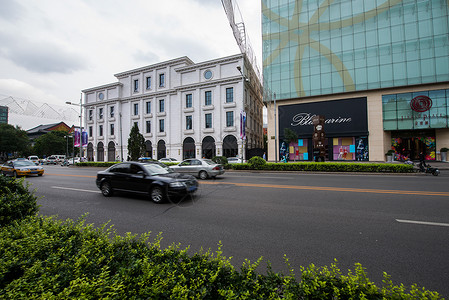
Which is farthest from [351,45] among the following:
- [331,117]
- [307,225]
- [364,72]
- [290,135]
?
[307,225]

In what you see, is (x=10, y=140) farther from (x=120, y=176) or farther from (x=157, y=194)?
(x=157, y=194)

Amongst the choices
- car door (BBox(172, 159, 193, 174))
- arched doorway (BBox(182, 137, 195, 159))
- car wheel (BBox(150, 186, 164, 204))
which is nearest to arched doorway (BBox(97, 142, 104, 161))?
arched doorway (BBox(182, 137, 195, 159))

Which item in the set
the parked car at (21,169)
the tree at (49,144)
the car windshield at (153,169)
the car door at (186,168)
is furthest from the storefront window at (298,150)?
the tree at (49,144)

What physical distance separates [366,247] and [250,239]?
6.95ft

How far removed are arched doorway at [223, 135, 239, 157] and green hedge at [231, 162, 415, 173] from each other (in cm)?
1360

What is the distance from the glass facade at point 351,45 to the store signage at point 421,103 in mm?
2155

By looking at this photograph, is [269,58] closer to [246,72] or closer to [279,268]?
[246,72]

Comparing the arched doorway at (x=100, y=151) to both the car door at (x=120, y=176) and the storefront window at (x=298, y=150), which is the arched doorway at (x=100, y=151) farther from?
the car door at (x=120, y=176)

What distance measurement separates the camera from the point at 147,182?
24.3 ft

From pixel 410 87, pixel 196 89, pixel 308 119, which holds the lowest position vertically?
pixel 308 119

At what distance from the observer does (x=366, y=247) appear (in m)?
3.68

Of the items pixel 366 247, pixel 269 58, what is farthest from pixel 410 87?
pixel 366 247

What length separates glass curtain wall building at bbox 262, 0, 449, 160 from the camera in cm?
2539

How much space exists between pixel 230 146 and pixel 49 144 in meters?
58.8
